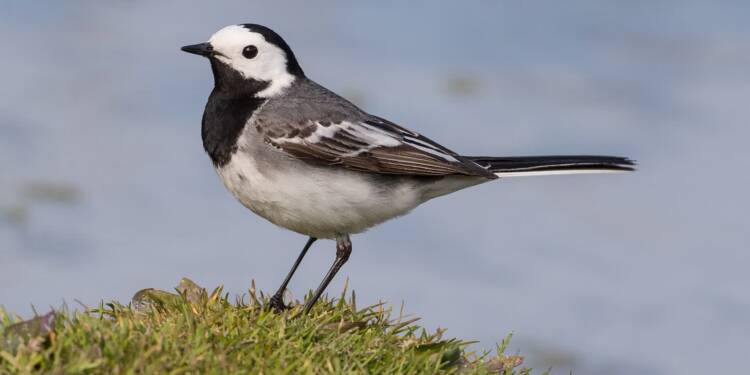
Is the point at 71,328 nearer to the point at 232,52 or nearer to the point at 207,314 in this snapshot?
the point at 207,314

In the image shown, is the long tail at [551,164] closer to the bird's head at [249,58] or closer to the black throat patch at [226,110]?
the bird's head at [249,58]

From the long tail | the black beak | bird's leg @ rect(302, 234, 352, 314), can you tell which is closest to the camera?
bird's leg @ rect(302, 234, 352, 314)

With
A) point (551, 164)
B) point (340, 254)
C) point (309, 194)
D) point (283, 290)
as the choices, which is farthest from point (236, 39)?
point (551, 164)

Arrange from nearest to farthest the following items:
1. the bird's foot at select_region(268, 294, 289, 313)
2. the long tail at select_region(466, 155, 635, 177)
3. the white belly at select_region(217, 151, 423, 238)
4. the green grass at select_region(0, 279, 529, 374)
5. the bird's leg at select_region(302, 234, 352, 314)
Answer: the green grass at select_region(0, 279, 529, 374)
the white belly at select_region(217, 151, 423, 238)
the bird's foot at select_region(268, 294, 289, 313)
the bird's leg at select_region(302, 234, 352, 314)
the long tail at select_region(466, 155, 635, 177)

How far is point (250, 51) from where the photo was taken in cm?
858

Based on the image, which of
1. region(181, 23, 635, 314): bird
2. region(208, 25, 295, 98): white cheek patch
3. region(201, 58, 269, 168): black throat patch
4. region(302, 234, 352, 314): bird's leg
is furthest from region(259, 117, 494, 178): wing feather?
region(302, 234, 352, 314): bird's leg

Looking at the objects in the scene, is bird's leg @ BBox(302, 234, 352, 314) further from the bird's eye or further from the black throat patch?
the bird's eye

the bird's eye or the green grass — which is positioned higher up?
the bird's eye

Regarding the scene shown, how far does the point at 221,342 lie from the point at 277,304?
6.18 feet

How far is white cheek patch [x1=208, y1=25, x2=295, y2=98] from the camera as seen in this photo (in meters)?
8.57

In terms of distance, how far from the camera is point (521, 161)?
29.2 ft

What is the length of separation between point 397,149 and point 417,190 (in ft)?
1.29

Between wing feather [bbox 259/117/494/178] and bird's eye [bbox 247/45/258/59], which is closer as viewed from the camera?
wing feather [bbox 259/117/494/178]

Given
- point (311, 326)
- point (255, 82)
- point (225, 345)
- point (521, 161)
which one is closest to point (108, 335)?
point (225, 345)
